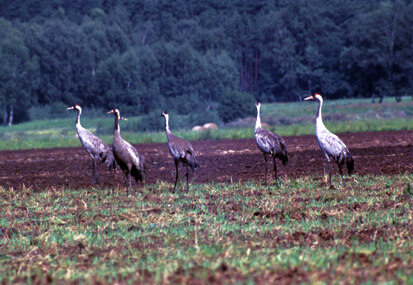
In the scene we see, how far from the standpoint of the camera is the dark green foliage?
199 ft

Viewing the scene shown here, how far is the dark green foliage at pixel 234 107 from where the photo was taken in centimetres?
6078

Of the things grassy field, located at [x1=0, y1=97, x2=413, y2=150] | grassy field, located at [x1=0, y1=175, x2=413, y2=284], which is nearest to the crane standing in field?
grassy field, located at [x1=0, y1=175, x2=413, y2=284]

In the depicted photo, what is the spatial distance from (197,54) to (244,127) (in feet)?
132

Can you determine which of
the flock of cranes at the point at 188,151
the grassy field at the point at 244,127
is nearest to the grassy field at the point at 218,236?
the flock of cranes at the point at 188,151

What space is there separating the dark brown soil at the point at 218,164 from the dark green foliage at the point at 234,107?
2958 centimetres

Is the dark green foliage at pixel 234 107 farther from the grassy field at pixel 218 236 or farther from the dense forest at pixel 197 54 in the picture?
the grassy field at pixel 218 236

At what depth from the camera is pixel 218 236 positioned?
848cm

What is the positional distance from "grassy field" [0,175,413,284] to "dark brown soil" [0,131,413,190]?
10.5 feet

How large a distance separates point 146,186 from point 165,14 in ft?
296

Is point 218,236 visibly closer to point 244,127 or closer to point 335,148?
point 335,148

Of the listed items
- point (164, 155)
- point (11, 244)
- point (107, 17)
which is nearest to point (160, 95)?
point (107, 17)

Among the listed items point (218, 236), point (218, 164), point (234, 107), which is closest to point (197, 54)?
point (234, 107)

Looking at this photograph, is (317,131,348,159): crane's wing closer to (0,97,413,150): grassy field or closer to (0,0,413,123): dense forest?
(0,97,413,150): grassy field

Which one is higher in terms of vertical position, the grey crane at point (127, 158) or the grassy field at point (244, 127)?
the grey crane at point (127, 158)
